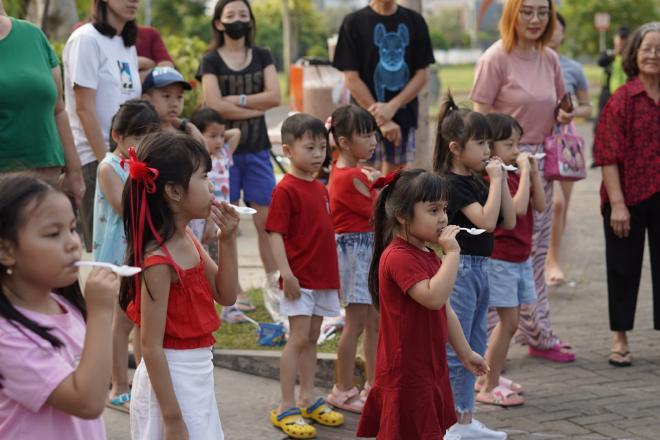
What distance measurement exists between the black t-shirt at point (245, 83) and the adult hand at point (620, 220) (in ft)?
7.50

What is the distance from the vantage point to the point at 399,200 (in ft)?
14.4

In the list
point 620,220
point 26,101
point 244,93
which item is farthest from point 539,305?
point 26,101

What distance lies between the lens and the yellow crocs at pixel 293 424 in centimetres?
530

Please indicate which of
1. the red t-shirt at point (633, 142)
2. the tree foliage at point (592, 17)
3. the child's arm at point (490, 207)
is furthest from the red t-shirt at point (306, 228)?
the tree foliage at point (592, 17)

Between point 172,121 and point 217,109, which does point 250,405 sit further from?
point 217,109

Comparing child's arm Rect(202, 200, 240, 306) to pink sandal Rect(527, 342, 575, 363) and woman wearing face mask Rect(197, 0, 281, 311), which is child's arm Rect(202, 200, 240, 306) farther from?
pink sandal Rect(527, 342, 575, 363)

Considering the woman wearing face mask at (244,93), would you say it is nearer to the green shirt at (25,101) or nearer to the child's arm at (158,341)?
the green shirt at (25,101)

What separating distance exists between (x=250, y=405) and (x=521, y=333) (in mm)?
2020

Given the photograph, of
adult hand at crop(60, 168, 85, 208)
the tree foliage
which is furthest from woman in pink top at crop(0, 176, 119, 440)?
the tree foliage

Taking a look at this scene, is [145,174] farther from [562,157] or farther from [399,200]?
[562,157]

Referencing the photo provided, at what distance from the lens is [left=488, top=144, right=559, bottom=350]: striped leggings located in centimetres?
671

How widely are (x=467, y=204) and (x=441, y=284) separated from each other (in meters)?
1.10

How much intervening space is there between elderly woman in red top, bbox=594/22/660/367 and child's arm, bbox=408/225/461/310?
107 inches

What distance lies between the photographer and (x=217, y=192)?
6.74 metres
